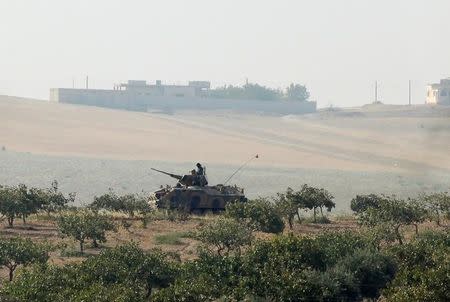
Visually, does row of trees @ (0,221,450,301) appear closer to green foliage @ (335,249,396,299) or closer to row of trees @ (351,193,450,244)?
green foliage @ (335,249,396,299)

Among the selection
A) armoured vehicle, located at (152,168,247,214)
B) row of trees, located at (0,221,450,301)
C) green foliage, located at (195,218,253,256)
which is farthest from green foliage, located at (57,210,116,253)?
armoured vehicle, located at (152,168,247,214)

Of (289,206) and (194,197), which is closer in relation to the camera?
(289,206)

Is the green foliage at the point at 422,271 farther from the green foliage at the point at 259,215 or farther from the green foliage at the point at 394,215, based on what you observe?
the green foliage at the point at 259,215

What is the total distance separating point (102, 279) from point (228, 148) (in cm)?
9802

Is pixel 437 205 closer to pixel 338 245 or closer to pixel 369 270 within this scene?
pixel 338 245

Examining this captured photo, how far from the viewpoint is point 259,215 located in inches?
1898

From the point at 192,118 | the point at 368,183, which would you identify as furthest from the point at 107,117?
the point at 368,183

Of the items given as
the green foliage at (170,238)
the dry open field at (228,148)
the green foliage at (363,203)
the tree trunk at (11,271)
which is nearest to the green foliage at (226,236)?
the green foliage at (170,238)

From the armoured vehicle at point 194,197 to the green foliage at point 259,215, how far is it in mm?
8977

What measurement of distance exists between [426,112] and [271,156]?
164 ft

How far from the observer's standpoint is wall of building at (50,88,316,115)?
185 meters

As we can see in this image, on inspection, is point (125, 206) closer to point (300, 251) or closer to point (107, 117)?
point (300, 251)

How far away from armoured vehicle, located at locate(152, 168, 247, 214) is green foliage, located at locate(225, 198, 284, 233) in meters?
8.98

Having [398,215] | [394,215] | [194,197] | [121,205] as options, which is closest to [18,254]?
[394,215]
